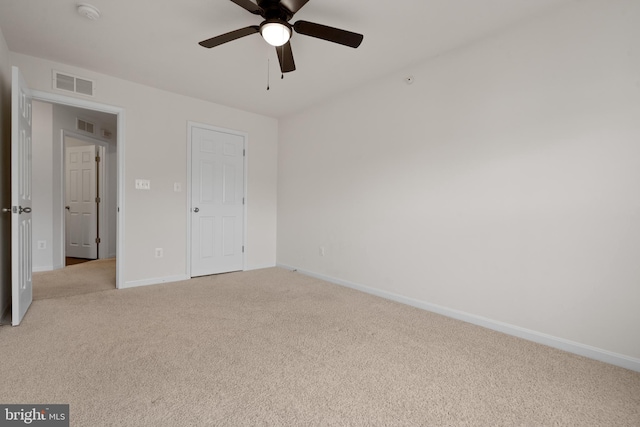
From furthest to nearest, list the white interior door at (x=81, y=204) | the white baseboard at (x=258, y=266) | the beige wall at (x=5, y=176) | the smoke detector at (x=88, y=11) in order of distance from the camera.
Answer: the white interior door at (x=81, y=204) < the white baseboard at (x=258, y=266) < the beige wall at (x=5, y=176) < the smoke detector at (x=88, y=11)

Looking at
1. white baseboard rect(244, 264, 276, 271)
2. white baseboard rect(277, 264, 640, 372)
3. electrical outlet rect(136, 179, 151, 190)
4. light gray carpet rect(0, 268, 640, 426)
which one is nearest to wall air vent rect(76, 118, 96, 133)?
electrical outlet rect(136, 179, 151, 190)

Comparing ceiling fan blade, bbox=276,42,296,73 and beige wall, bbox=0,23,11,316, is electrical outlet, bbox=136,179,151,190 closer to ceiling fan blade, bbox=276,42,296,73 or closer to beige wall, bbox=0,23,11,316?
beige wall, bbox=0,23,11,316

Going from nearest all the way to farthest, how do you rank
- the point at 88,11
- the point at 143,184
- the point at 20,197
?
the point at 88,11 → the point at 20,197 → the point at 143,184

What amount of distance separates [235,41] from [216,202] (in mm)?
2312

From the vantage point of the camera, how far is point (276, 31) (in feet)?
6.74

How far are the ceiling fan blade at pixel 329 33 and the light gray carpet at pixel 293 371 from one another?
2143mm

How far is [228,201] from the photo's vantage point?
452 centimetres

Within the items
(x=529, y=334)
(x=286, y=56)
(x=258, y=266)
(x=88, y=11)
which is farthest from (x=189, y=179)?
(x=529, y=334)

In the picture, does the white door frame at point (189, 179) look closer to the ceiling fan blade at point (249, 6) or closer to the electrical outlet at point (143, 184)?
the electrical outlet at point (143, 184)

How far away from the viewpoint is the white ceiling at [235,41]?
2254mm

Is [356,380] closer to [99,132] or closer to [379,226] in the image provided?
[379,226]

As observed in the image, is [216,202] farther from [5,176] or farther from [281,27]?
[281,27]

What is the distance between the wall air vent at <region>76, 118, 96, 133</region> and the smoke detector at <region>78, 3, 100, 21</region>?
11.2 feet

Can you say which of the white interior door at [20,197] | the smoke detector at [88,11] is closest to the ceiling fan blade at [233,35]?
the smoke detector at [88,11]
